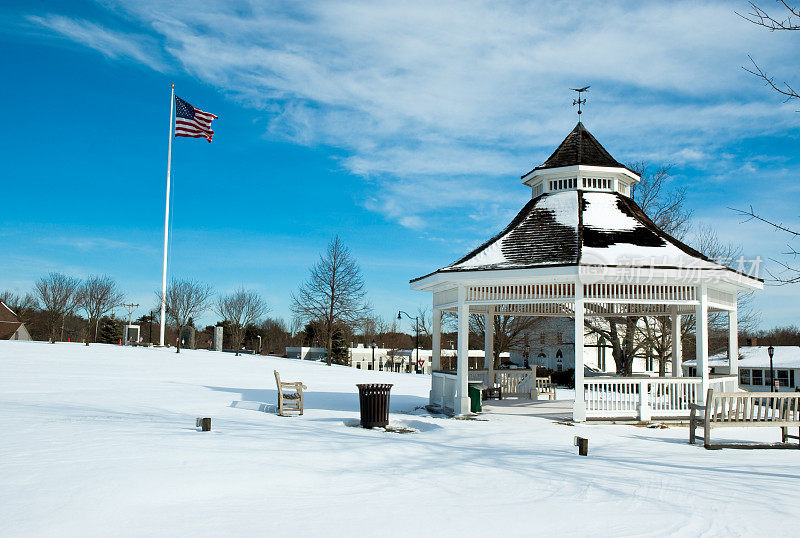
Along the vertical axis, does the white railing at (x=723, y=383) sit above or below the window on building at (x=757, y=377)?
above

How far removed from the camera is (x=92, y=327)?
61.4 meters

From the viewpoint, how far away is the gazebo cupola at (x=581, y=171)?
17672mm

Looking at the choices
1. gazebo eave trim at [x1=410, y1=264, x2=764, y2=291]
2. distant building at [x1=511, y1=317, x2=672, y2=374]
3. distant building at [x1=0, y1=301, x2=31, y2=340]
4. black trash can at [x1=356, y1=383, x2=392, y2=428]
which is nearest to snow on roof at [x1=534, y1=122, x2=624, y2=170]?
gazebo eave trim at [x1=410, y1=264, x2=764, y2=291]

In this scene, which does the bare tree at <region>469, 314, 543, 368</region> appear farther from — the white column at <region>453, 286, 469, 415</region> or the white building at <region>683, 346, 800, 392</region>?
the white column at <region>453, 286, 469, 415</region>

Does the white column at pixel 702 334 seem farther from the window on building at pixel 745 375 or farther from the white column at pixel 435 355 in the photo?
the window on building at pixel 745 375

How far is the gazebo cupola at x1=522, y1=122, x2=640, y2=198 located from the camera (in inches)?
696

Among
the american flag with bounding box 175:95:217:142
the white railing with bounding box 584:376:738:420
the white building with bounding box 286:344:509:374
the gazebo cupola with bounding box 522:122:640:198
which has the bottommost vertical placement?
the white building with bounding box 286:344:509:374

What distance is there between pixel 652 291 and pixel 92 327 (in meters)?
58.6

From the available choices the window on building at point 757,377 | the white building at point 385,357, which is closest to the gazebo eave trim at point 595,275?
the window on building at point 757,377

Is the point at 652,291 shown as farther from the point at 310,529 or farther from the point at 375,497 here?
the point at 310,529

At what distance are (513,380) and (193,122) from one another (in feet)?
83.7

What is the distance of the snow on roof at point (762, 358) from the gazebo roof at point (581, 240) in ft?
83.7

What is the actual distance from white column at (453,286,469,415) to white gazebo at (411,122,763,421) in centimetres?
2

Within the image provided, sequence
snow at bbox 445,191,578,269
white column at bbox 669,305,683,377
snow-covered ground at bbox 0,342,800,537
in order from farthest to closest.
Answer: white column at bbox 669,305,683,377
snow at bbox 445,191,578,269
snow-covered ground at bbox 0,342,800,537
